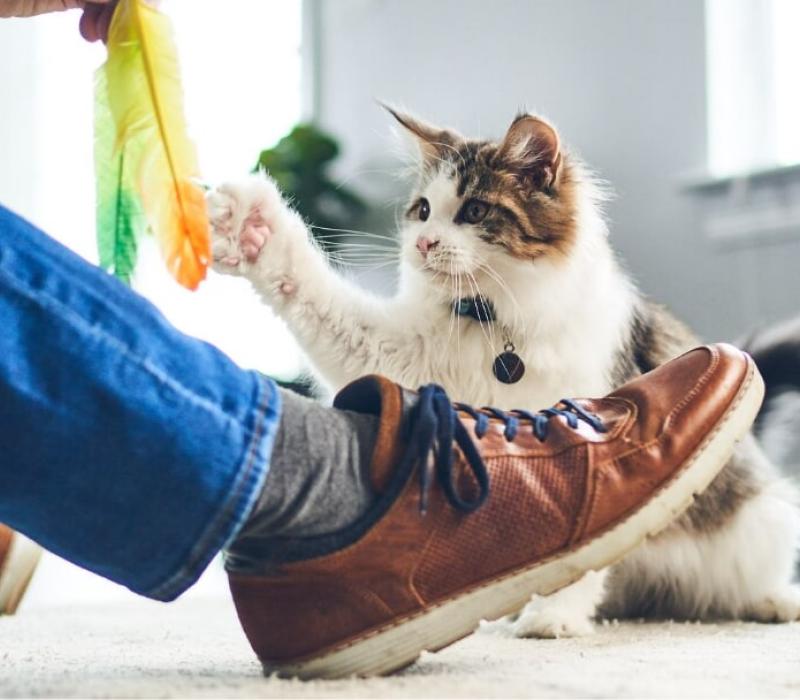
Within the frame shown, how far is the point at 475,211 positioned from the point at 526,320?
7.3 inches

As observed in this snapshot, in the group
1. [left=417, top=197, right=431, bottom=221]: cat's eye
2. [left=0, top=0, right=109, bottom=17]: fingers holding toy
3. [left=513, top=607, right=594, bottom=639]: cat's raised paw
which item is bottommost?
[left=513, top=607, right=594, bottom=639]: cat's raised paw

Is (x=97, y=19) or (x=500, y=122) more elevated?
(x=97, y=19)

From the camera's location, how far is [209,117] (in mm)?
3100

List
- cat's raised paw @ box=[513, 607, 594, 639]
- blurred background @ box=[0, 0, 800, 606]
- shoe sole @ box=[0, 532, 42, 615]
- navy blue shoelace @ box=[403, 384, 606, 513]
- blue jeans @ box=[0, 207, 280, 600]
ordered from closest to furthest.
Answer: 1. blue jeans @ box=[0, 207, 280, 600]
2. navy blue shoelace @ box=[403, 384, 606, 513]
3. cat's raised paw @ box=[513, 607, 594, 639]
4. shoe sole @ box=[0, 532, 42, 615]
5. blurred background @ box=[0, 0, 800, 606]

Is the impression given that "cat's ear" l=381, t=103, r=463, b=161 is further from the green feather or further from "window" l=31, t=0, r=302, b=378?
the green feather

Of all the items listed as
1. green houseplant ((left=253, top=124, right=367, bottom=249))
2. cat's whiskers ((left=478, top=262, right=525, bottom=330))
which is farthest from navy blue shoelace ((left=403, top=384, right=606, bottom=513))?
green houseplant ((left=253, top=124, right=367, bottom=249))

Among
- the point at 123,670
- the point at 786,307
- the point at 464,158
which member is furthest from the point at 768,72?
the point at 123,670

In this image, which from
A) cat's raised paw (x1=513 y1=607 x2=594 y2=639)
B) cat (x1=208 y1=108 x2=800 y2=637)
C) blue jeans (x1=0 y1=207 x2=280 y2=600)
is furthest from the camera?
cat (x1=208 y1=108 x2=800 y2=637)

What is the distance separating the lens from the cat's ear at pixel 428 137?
158 cm

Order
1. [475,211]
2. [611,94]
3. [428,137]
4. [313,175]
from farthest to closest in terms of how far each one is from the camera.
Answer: [313,175] < [611,94] < [428,137] < [475,211]

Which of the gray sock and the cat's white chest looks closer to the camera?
the gray sock

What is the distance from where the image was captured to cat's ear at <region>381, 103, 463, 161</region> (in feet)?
5.18

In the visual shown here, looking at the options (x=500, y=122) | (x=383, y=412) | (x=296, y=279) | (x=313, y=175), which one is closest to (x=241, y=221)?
(x=296, y=279)

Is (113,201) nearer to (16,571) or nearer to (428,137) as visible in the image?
(428,137)
